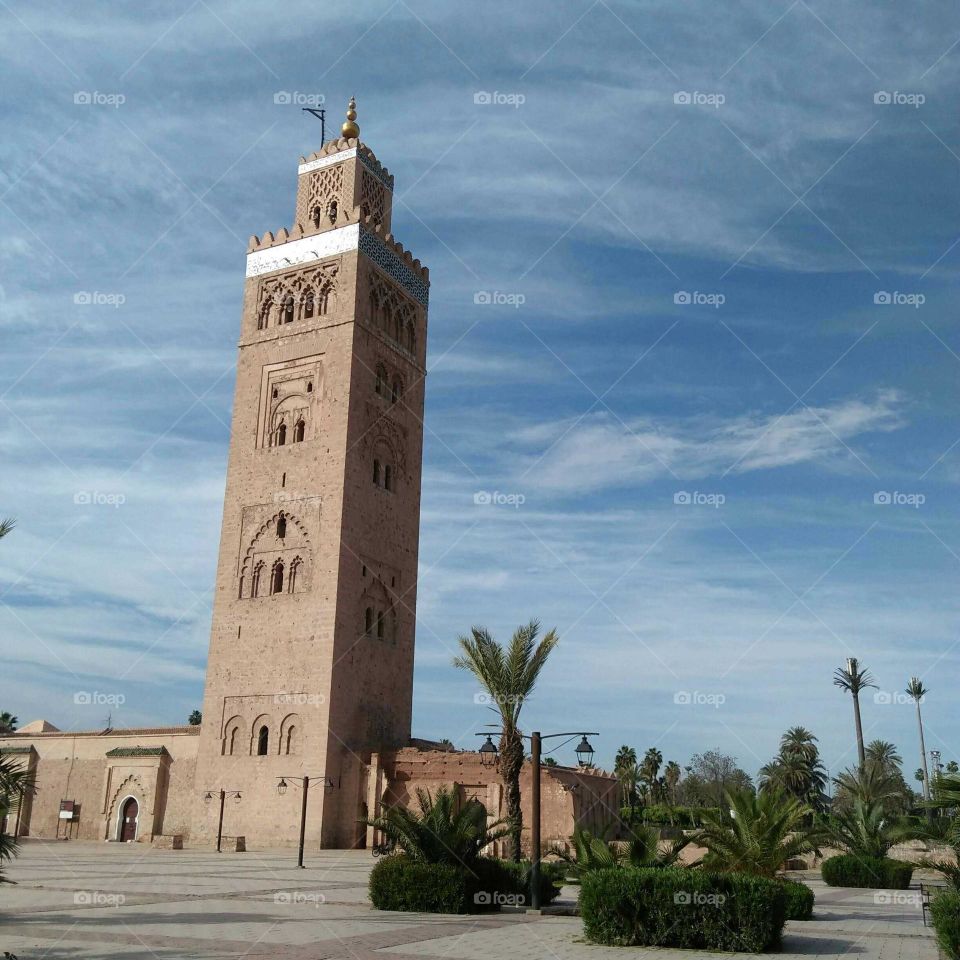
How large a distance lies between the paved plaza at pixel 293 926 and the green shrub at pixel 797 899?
0.63ft

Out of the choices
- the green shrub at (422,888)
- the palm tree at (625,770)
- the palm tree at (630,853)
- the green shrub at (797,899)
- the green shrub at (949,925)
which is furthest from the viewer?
the palm tree at (625,770)

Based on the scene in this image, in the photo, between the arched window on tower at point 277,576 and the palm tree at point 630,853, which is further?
the arched window on tower at point 277,576

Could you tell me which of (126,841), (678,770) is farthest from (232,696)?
(678,770)

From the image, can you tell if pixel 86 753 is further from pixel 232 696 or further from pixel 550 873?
pixel 550 873

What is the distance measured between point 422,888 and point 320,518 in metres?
20.2

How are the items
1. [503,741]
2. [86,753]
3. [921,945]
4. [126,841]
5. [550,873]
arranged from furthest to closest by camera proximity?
[86,753] < [126,841] < [503,741] < [550,873] < [921,945]

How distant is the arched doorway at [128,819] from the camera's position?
34.4m

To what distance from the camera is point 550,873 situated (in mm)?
15297

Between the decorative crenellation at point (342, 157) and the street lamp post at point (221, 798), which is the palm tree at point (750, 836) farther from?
the decorative crenellation at point (342, 157)

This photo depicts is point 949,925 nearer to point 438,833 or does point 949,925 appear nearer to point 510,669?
point 438,833

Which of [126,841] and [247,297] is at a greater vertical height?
[247,297]

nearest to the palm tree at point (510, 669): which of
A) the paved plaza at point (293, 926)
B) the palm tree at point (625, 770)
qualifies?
the paved plaza at point (293, 926)

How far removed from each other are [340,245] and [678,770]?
2239 inches

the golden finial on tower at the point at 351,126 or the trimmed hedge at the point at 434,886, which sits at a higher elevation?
the golden finial on tower at the point at 351,126
